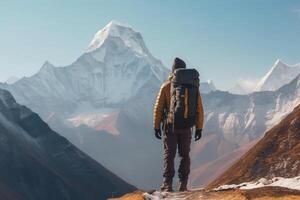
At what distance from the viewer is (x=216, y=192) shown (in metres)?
16.4

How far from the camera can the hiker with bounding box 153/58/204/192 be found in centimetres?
1988

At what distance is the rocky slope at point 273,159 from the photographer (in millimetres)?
72075

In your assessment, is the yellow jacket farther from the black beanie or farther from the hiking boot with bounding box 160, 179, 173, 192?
the hiking boot with bounding box 160, 179, 173, 192

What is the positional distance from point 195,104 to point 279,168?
5492 centimetres

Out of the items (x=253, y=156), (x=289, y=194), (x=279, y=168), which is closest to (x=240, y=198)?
(x=289, y=194)

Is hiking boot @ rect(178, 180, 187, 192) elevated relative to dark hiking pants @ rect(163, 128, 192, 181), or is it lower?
lower

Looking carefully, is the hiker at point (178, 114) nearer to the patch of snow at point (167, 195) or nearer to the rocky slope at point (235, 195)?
the patch of snow at point (167, 195)

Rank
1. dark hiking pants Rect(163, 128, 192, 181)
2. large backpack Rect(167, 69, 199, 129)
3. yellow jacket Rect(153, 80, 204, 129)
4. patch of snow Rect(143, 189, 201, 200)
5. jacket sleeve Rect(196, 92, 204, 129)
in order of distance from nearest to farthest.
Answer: patch of snow Rect(143, 189, 201, 200), large backpack Rect(167, 69, 199, 129), yellow jacket Rect(153, 80, 204, 129), jacket sleeve Rect(196, 92, 204, 129), dark hiking pants Rect(163, 128, 192, 181)

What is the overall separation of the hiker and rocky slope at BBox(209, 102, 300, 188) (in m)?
43.6

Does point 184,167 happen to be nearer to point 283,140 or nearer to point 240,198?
point 240,198

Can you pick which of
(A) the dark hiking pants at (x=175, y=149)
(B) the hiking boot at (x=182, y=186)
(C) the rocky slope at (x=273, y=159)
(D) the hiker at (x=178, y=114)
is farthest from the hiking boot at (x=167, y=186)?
(C) the rocky slope at (x=273, y=159)

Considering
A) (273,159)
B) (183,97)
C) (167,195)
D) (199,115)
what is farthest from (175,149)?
(273,159)

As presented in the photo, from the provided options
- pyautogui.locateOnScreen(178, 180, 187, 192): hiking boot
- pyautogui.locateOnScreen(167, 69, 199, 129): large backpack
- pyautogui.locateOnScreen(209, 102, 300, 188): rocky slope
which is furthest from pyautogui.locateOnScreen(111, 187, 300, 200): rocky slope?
pyautogui.locateOnScreen(209, 102, 300, 188): rocky slope

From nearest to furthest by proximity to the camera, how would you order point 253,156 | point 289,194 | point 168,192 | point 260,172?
point 289,194, point 168,192, point 260,172, point 253,156
